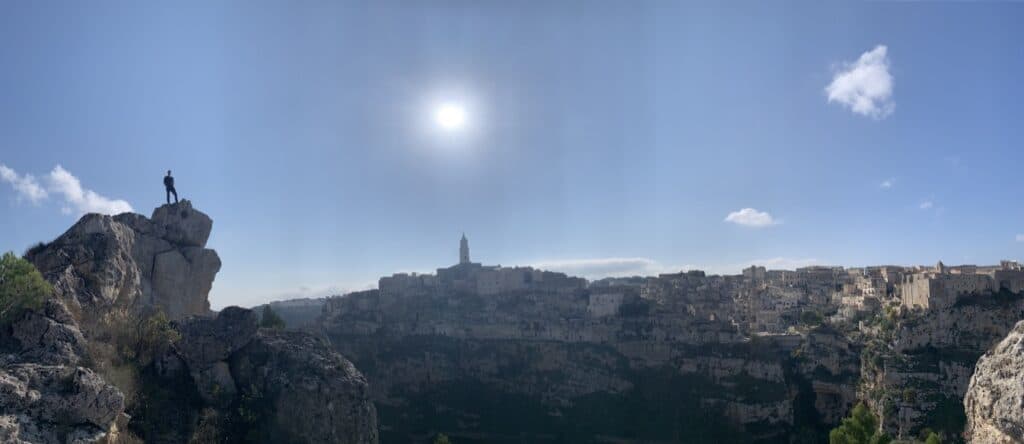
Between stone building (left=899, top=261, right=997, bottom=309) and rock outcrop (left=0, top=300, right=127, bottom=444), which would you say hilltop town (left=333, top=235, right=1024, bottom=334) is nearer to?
stone building (left=899, top=261, right=997, bottom=309)

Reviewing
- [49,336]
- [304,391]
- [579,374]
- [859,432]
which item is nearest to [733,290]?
[579,374]

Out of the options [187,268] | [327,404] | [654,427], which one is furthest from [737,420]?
[187,268]

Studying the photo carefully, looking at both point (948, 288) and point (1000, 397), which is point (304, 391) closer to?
point (1000, 397)

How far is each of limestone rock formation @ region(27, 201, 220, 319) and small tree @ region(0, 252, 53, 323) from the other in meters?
1.59

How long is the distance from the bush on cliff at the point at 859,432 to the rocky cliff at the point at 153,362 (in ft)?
92.8

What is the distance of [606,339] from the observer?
61.7m

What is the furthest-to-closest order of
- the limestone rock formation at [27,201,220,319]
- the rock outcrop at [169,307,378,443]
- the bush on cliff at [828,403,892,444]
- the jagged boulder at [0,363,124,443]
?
the bush on cliff at [828,403,892,444]
the rock outcrop at [169,307,378,443]
the limestone rock formation at [27,201,220,319]
the jagged boulder at [0,363,124,443]

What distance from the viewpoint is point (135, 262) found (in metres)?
26.1

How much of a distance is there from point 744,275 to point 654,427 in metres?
45.7

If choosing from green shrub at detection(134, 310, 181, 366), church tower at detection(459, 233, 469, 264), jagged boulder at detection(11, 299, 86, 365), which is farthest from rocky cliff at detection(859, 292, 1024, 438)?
church tower at detection(459, 233, 469, 264)

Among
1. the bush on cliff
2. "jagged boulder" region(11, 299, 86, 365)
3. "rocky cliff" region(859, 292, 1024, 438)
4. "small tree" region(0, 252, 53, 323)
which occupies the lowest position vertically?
the bush on cliff

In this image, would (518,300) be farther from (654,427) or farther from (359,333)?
(654,427)

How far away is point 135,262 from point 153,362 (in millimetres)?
5622

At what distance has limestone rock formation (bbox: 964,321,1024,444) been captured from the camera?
12633 millimetres
